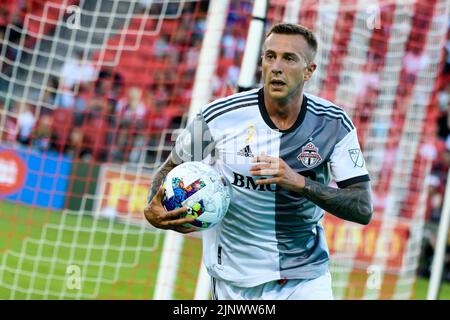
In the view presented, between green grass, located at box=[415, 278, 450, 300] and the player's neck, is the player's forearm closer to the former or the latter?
the player's neck

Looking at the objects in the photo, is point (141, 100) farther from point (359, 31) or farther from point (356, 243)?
point (359, 31)

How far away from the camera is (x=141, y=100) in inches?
559

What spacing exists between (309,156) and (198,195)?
2.07 feet

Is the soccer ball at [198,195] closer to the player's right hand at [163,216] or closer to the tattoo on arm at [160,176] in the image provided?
the player's right hand at [163,216]

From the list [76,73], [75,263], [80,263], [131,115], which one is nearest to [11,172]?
[76,73]

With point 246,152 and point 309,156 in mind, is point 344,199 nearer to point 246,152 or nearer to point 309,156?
point 309,156

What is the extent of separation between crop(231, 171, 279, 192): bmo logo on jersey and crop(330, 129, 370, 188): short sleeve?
0.33m

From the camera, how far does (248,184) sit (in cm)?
466

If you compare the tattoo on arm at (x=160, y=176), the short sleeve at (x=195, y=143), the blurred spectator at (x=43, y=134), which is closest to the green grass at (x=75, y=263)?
the blurred spectator at (x=43, y=134)

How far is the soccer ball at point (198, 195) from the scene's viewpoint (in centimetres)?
447

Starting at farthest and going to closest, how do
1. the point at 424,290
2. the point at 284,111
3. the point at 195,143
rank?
the point at 424,290 < the point at 195,143 < the point at 284,111

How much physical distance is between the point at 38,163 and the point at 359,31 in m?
5.95

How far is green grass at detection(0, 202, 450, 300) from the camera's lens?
8164mm
